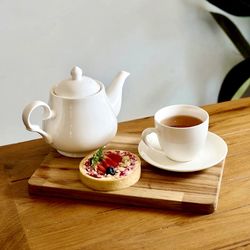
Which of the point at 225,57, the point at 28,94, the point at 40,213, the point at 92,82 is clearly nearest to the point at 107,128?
the point at 92,82

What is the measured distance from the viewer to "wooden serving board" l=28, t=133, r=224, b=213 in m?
0.80

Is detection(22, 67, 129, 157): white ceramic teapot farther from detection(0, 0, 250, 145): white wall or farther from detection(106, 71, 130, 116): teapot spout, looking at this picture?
detection(0, 0, 250, 145): white wall

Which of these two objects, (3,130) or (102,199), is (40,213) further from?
(3,130)

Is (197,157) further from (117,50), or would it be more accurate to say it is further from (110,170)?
(117,50)

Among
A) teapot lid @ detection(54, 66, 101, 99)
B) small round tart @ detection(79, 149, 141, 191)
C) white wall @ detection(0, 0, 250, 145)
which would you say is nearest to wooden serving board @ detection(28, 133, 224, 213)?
small round tart @ detection(79, 149, 141, 191)

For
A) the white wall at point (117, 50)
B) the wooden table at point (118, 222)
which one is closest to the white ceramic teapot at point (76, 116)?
the wooden table at point (118, 222)

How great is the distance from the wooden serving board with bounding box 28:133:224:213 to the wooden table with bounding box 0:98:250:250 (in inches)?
0.5

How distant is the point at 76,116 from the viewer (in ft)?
2.92

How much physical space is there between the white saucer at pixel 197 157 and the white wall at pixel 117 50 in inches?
23.0

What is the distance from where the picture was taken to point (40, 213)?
0.82 metres

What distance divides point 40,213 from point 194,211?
0.82 ft

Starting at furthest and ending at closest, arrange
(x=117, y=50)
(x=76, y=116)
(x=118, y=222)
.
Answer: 1. (x=117, y=50)
2. (x=76, y=116)
3. (x=118, y=222)

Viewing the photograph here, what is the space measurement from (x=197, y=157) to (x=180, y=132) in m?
0.08

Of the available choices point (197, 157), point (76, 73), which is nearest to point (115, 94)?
point (76, 73)
